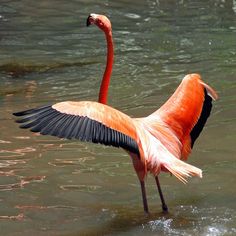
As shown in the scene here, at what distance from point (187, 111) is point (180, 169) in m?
0.85

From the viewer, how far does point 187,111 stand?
6062mm

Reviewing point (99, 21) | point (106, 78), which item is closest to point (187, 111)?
point (106, 78)

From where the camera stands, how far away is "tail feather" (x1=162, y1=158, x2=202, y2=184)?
5.24m

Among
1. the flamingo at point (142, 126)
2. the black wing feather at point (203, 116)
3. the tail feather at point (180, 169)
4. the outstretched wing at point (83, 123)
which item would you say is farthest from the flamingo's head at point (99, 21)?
the tail feather at point (180, 169)

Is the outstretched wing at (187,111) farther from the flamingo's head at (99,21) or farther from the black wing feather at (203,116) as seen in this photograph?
the flamingo's head at (99,21)

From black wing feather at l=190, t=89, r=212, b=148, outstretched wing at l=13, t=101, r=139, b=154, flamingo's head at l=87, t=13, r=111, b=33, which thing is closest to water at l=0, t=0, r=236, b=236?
black wing feather at l=190, t=89, r=212, b=148

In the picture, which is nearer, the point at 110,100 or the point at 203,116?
the point at 203,116

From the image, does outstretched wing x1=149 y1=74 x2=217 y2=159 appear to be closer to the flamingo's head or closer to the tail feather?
the tail feather

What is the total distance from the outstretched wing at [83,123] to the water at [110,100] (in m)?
0.84

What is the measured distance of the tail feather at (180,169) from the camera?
524cm

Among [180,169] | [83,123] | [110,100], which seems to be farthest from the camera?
[110,100]

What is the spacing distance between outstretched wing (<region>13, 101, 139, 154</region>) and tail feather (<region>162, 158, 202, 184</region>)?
0.32m

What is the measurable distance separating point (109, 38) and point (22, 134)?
7.36 feet

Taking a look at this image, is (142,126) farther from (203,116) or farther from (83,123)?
(83,123)
